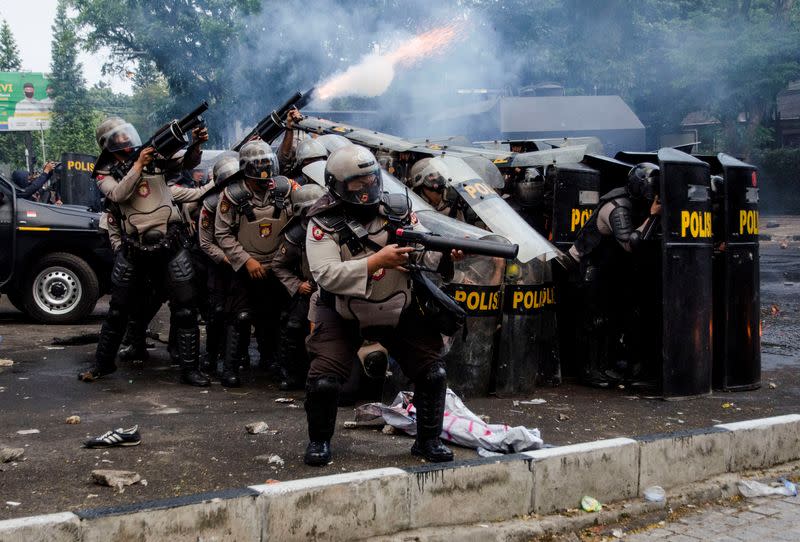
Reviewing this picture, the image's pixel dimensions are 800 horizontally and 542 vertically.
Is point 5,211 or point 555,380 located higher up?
point 5,211

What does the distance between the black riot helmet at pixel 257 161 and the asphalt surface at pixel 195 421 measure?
5.94 feet

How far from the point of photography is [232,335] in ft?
28.0

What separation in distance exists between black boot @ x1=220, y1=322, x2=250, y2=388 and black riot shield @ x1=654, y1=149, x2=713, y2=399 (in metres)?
3.54

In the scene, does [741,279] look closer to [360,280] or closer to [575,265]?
[575,265]

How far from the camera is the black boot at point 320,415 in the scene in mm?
5414

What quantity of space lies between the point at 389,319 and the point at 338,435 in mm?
1214

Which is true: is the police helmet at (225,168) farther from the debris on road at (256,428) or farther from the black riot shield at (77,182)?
the black riot shield at (77,182)

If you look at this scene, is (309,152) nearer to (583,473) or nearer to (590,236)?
(590,236)

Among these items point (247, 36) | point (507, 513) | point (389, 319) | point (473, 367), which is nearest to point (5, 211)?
point (473, 367)

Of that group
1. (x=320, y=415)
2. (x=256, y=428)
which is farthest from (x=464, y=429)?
(x=256, y=428)

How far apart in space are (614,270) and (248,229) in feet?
10.2

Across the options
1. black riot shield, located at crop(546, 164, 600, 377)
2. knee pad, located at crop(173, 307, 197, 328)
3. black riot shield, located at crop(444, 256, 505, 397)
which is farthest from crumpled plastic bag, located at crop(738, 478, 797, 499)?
knee pad, located at crop(173, 307, 197, 328)

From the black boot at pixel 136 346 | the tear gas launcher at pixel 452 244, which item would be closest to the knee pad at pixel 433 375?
the tear gas launcher at pixel 452 244

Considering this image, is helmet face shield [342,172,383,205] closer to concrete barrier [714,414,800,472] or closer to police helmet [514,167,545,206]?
concrete barrier [714,414,800,472]
